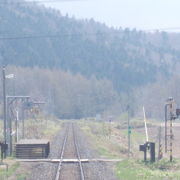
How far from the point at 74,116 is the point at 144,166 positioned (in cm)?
9512

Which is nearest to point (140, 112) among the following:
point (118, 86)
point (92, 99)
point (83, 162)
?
point (92, 99)

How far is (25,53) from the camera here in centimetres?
19475

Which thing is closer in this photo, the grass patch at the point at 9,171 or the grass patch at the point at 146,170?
the grass patch at the point at 146,170

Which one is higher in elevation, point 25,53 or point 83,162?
point 25,53

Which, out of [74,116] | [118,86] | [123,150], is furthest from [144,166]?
[118,86]

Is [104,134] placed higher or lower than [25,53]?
lower

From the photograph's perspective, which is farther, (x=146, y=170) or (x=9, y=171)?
(x=146, y=170)

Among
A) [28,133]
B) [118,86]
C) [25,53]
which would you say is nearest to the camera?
[28,133]

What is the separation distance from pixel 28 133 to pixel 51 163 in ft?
69.9

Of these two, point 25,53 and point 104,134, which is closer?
point 104,134

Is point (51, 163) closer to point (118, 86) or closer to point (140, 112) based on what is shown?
point (140, 112)

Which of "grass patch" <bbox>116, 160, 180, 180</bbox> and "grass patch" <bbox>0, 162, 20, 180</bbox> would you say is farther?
"grass patch" <bbox>0, 162, 20, 180</bbox>

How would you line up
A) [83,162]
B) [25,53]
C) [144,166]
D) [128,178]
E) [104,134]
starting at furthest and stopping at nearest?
1. [25,53]
2. [104,134]
3. [83,162]
4. [144,166]
5. [128,178]

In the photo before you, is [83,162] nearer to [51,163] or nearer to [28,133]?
[51,163]
